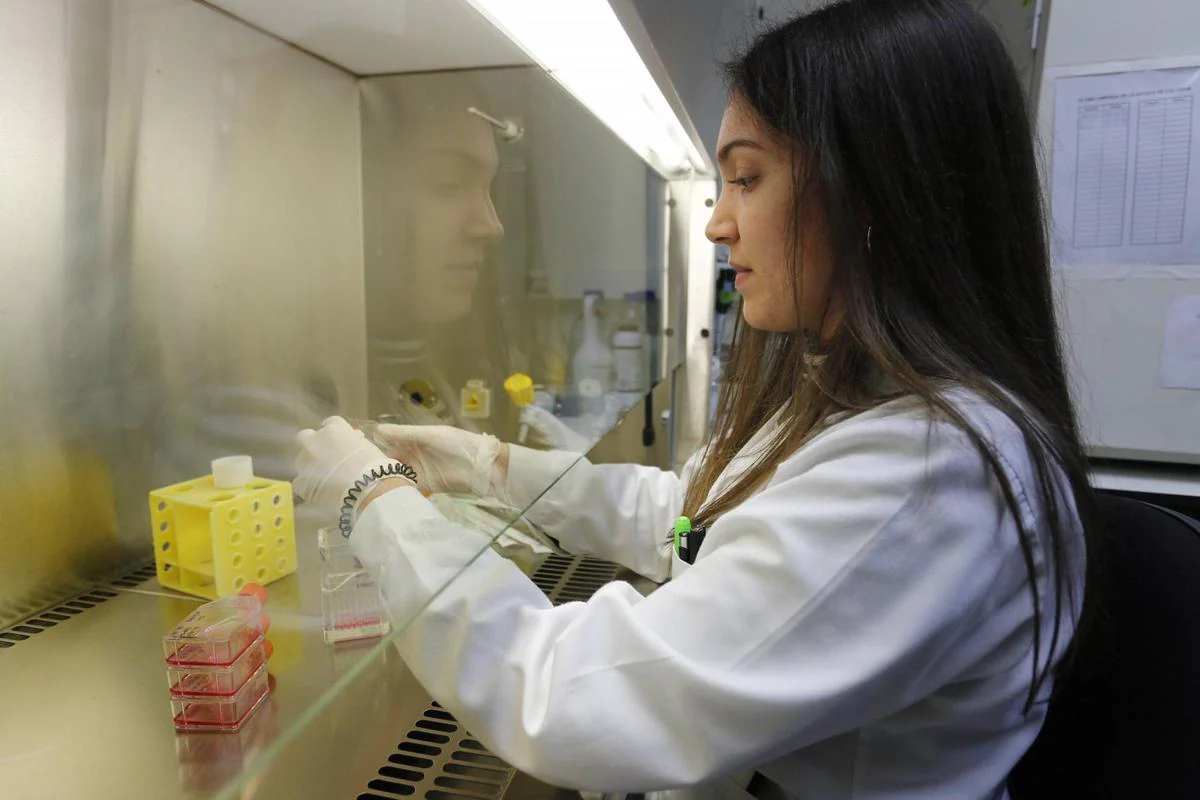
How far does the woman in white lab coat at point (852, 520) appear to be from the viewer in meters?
0.55

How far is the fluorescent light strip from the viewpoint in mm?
848

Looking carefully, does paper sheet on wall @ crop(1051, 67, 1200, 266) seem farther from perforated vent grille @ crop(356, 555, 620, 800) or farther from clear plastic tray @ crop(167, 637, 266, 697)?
clear plastic tray @ crop(167, 637, 266, 697)

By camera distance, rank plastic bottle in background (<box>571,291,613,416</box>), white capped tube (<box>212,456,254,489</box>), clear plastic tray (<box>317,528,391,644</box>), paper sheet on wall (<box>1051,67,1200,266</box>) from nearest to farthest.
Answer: clear plastic tray (<box>317,528,391,644</box>) → white capped tube (<box>212,456,254,489</box>) → plastic bottle in background (<box>571,291,613,416</box>) → paper sheet on wall (<box>1051,67,1200,266</box>)

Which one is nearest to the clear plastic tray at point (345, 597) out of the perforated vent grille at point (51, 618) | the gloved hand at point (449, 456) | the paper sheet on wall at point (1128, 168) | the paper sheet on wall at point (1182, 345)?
the gloved hand at point (449, 456)

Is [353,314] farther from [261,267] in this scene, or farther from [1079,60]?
[1079,60]

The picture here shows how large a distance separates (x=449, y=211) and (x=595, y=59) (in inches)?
11.8

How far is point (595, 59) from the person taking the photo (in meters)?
1.02

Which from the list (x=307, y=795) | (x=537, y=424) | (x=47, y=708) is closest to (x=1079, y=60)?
(x=537, y=424)

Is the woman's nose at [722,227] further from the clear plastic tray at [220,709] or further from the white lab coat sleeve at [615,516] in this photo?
the clear plastic tray at [220,709]

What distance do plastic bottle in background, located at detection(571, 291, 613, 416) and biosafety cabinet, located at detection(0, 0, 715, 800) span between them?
0.05 ft

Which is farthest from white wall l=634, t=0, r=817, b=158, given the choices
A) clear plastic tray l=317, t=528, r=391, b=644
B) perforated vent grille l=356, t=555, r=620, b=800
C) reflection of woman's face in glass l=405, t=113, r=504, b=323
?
perforated vent grille l=356, t=555, r=620, b=800

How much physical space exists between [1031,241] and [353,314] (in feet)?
2.90

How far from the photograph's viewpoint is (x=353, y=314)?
110 centimetres

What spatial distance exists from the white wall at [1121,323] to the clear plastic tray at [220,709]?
1552mm
